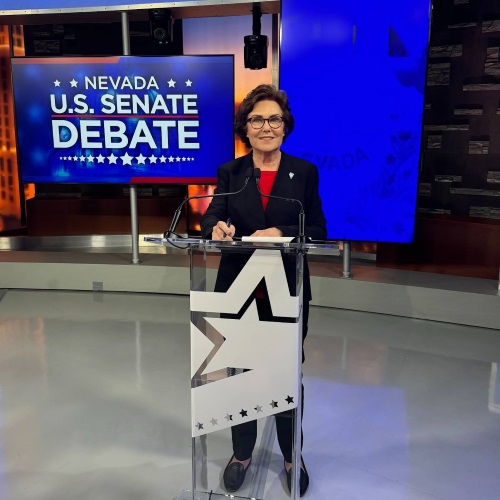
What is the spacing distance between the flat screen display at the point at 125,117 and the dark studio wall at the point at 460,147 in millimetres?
1948

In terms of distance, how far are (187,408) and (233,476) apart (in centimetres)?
81

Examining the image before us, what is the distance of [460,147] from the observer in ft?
17.5

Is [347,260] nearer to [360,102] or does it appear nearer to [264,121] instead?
[360,102]

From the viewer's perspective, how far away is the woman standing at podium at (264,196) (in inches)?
78.1

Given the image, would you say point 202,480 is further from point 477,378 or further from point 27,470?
point 477,378

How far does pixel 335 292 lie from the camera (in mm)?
4488

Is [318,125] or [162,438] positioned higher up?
[318,125]

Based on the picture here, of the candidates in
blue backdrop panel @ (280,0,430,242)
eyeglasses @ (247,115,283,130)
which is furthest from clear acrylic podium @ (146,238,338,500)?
blue backdrop panel @ (280,0,430,242)

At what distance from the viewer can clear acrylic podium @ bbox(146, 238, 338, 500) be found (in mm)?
1790

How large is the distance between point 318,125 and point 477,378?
6.91 ft

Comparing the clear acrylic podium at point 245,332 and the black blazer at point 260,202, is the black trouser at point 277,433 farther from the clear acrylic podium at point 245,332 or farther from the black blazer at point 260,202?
the black blazer at point 260,202

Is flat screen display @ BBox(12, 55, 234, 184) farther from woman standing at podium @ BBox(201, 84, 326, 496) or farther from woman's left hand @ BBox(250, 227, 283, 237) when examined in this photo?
woman's left hand @ BBox(250, 227, 283, 237)

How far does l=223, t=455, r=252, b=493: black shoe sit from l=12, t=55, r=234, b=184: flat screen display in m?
3.01

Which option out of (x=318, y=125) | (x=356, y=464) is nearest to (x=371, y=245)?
(x=318, y=125)
